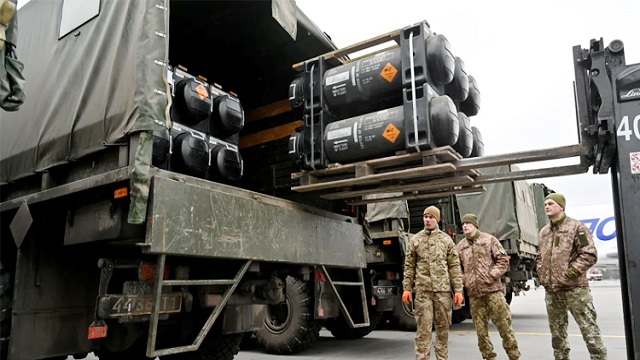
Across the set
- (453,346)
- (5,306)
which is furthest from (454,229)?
(5,306)

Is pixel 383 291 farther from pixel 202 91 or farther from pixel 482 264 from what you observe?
pixel 202 91

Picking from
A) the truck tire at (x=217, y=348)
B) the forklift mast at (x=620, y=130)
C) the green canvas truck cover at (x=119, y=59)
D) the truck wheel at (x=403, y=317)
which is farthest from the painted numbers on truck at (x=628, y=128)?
the truck wheel at (x=403, y=317)

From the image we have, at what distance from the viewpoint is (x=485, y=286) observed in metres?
→ 5.67

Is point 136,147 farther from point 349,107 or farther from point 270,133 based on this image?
point 270,133

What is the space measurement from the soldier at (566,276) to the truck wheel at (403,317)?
402 cm

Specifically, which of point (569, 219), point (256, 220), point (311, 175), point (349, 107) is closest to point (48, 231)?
point (256, 220)

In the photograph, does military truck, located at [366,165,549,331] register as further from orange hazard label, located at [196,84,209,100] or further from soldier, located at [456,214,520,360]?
orange hazard label, located at [196,84,209,100]

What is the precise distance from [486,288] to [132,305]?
3916 millimetres

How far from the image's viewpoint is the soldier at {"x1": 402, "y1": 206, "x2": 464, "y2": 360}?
520 cm

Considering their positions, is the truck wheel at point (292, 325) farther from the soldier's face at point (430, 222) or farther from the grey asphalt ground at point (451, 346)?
the soldier's face at point (430, 222)

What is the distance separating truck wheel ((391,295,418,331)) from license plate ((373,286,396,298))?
107 centimetres

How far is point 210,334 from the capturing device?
4508mm

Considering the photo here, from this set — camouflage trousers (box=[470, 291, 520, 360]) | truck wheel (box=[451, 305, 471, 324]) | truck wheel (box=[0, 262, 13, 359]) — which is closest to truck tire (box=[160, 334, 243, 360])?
truck wheel (box=[0, 262, 13, 359])

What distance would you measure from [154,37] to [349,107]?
1970mm
